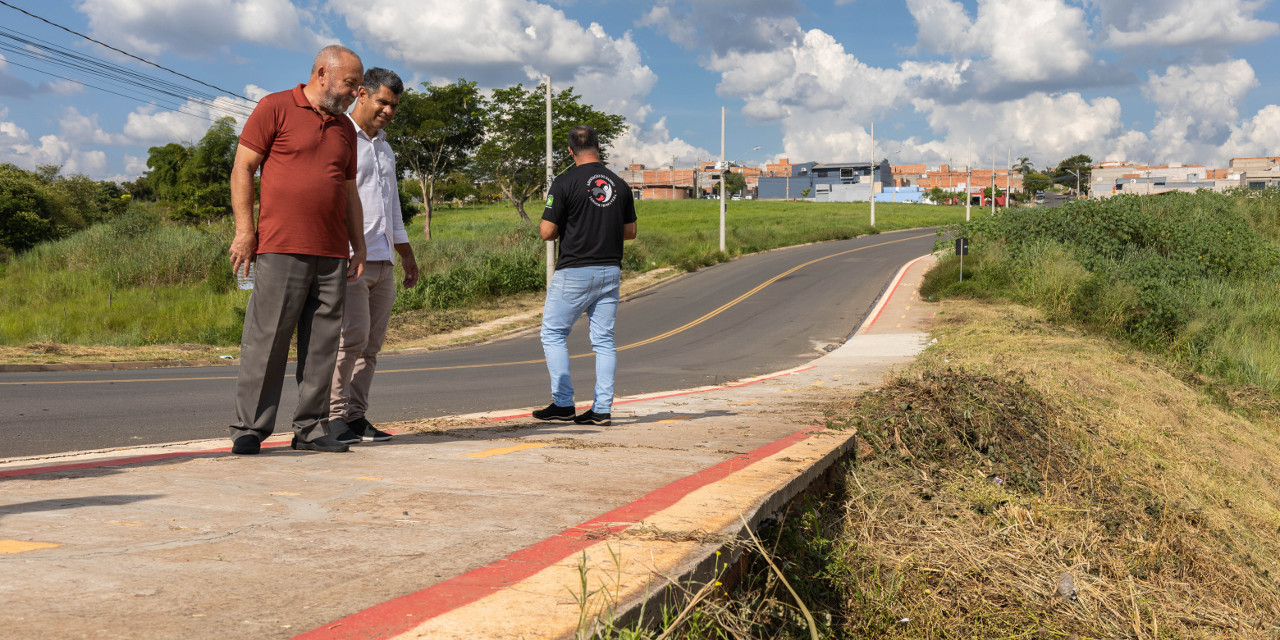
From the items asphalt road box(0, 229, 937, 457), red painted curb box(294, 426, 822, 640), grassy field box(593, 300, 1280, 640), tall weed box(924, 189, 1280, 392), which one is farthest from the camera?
tall weed box(924, 189, 1280, 392)

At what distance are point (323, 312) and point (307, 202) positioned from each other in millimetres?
547

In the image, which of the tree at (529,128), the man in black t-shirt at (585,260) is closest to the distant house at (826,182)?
the tree at (529,128)

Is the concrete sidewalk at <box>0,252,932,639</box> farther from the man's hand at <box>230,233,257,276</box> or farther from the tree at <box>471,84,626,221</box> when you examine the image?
the tree at <box>471,84,626,221</box>

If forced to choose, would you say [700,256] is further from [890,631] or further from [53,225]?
[890,631]

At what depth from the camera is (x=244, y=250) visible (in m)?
4.00

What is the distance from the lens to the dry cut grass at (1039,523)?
9.62 feet

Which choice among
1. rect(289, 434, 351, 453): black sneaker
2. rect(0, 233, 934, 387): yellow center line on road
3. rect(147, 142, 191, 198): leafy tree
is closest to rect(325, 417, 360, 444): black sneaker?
rect(289, 434, 351, 453): black sneaker

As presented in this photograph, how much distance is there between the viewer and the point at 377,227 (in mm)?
4977

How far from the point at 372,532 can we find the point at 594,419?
3.39 metres

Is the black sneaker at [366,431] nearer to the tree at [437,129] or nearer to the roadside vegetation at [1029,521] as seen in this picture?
the roadside vegetation at [1029,521]

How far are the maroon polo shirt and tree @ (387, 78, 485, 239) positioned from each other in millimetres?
42880

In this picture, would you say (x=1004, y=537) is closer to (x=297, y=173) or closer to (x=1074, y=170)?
(x=297, y=173)

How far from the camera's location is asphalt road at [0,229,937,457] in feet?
23.0

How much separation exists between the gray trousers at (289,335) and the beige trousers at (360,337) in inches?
16.2
